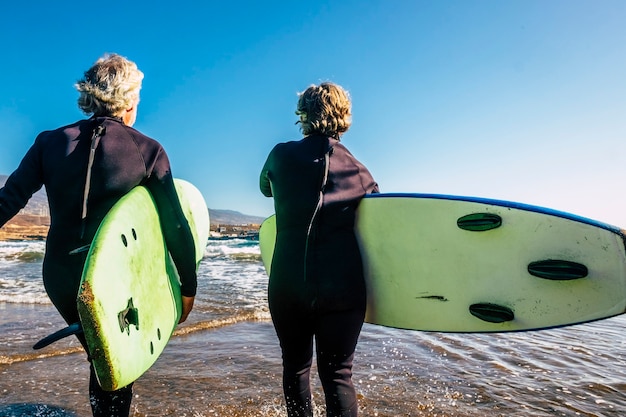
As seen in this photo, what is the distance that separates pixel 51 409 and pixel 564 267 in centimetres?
320

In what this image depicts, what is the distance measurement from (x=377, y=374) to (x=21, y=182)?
2870mm

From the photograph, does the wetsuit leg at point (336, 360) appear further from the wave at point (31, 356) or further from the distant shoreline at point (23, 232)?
the distant shoreline at point (23, 232)

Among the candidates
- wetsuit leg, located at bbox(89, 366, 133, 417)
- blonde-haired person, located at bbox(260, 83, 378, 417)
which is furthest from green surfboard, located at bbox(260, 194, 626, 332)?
wetsuit leg, located at bbox(89, 366, 133, 417)

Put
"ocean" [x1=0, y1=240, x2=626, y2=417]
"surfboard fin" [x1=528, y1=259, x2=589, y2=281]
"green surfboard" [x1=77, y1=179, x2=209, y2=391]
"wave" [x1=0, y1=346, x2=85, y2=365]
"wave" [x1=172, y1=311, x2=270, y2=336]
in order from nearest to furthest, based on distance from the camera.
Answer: "green surfboard" [x1=77, y1=179, x2=209, y2=391] → "surfboard fin" [x1=528, y1=259, x2=589, y2=281] → "ocean" [x1=0, y1=240, x2=626, y2=417] → "wave" [x1=0, y1=346, x2=85, y2=365] → "wave" [x1=172, y1=311, x2=270, y2=336]

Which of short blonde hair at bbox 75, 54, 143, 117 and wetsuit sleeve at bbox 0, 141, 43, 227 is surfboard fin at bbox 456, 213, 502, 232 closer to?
short blonde hair at bbox 75, 54, 143, 117

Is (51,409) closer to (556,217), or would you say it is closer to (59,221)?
(59,221)

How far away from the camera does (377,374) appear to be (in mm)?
3504

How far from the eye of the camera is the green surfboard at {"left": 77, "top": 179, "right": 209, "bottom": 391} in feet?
4.98

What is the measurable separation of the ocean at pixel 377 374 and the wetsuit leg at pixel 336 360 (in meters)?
1.08

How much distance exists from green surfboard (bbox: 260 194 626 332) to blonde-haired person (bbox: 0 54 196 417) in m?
1.13

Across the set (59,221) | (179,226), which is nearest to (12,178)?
(59,221)

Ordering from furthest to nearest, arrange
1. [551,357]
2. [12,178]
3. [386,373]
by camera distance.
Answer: [551,357] → [386,373] → [12,178]

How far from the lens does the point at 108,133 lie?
5.74 feet

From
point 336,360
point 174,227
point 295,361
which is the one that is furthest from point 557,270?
point 174,227
